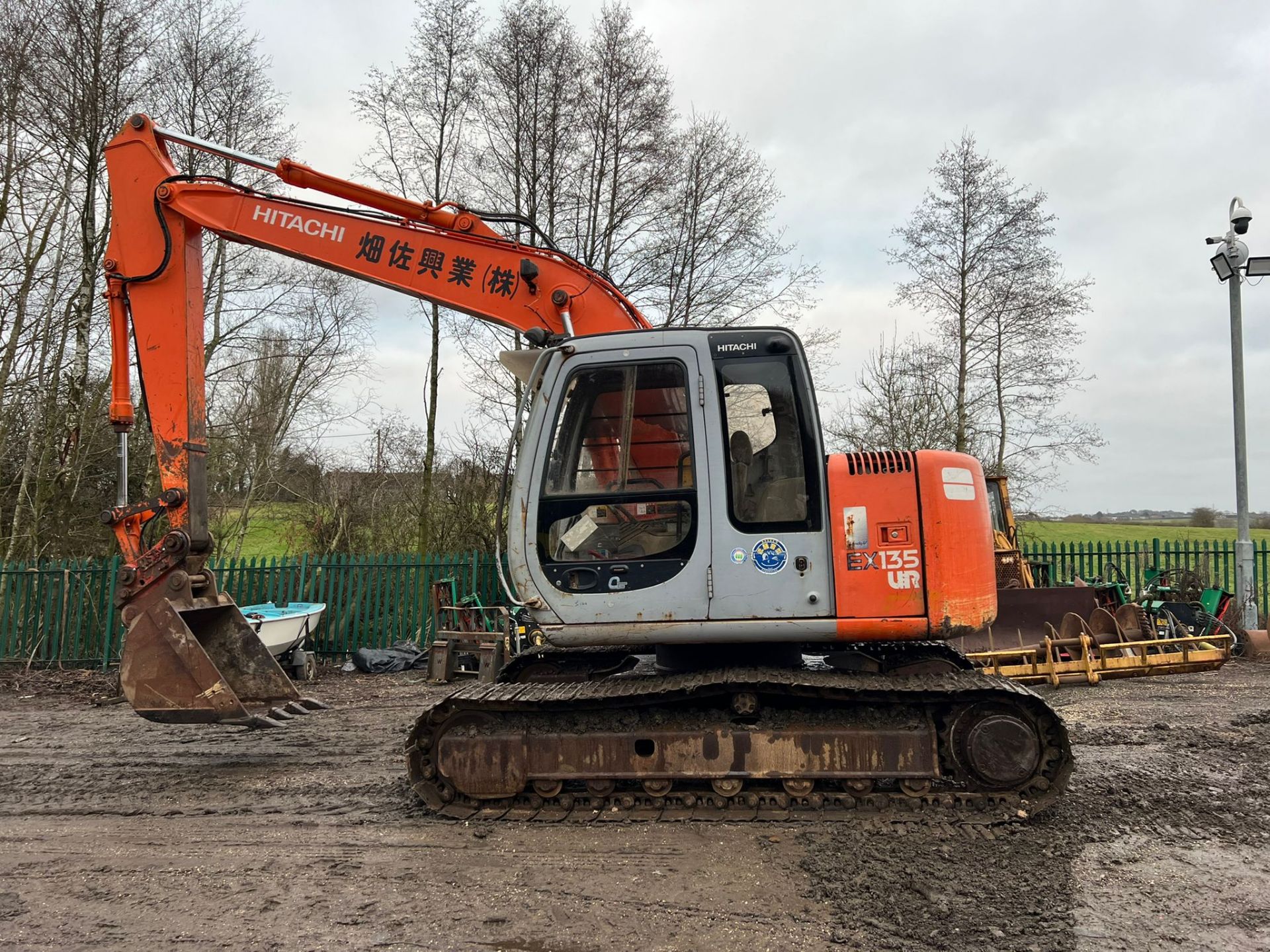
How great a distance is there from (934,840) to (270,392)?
18683 millimetres

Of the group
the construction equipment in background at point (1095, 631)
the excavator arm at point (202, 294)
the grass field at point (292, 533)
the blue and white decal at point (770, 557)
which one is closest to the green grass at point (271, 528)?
the grass field at point (292, 533)

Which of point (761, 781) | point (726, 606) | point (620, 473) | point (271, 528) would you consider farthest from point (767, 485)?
point (271, 528)

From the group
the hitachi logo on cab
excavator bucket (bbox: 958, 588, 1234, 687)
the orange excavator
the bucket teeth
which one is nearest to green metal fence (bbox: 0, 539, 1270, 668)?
excavator bucket (bbox: 958, 588, 1234, 687)

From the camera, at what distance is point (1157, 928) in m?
3.29

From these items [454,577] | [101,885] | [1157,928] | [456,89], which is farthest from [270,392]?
[1157,928]

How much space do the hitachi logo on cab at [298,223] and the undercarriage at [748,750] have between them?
11.0ft

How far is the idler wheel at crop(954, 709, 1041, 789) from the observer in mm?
4332

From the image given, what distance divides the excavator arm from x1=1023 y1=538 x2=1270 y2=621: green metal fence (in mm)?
10883

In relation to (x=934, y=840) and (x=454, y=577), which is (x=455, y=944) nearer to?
(x=934, y=840)

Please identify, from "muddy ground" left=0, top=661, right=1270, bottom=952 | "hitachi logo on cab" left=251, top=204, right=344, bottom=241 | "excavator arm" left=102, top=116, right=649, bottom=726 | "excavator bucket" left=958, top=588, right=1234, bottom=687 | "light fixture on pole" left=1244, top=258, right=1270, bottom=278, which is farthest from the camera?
"light fixture on pole" left=1244, top=258, right=1270, bottom=278

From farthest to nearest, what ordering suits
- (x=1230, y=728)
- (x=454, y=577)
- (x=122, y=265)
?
(x=454, y=577)
(x=1230, y=728)
(x=122, y=265)

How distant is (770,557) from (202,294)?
15.2ft

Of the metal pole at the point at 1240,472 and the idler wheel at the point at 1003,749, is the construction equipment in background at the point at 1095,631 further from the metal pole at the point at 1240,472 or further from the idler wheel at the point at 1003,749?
the idler wheel at the point at 1003,749

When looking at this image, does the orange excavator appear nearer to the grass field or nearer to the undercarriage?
the undercarriage
